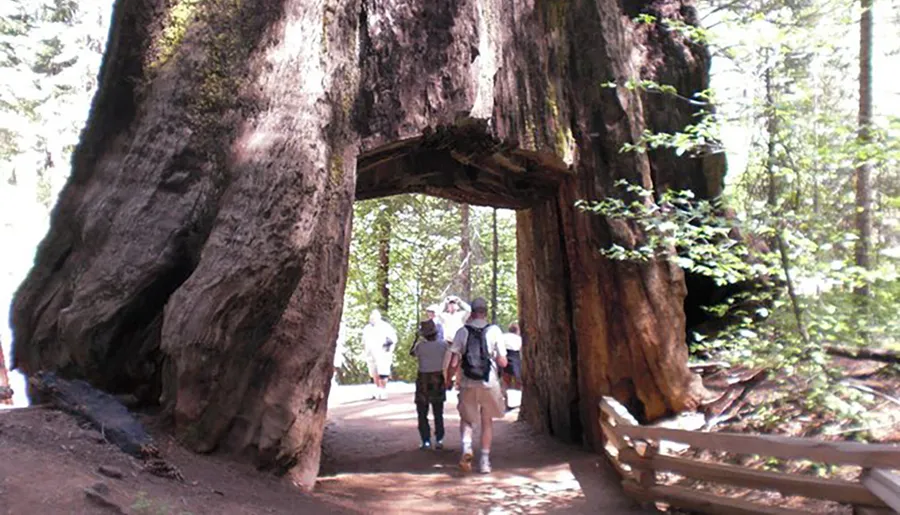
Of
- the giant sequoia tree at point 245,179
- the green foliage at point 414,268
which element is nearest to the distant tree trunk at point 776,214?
the giant sequoia tree at point 245,179

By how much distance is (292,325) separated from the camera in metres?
6.49

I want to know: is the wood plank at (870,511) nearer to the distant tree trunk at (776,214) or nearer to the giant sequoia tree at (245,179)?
the distant tree trunk at (776,214)

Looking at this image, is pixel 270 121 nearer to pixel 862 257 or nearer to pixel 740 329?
pixel 740 329

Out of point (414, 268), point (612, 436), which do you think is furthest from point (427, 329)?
point (414, 268)

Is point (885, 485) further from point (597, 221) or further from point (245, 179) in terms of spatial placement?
point (597, 221)

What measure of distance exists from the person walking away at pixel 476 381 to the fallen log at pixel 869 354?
13.1 ft

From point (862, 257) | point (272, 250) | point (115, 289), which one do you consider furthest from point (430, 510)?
point (862, 257)

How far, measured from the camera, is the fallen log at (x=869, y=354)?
823 cm

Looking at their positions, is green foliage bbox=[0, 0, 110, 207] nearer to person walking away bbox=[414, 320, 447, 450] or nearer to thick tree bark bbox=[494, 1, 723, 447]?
person walking away bbox=[414, 320, 447, 450]

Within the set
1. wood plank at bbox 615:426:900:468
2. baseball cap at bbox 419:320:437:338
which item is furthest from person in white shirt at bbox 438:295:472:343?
wood plank at bbox 615:426:900:468

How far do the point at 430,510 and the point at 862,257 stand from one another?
5.75 metres

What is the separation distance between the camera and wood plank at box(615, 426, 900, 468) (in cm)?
453

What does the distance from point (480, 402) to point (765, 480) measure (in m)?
3.99

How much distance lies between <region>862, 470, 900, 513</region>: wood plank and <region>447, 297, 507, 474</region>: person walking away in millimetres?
4803
